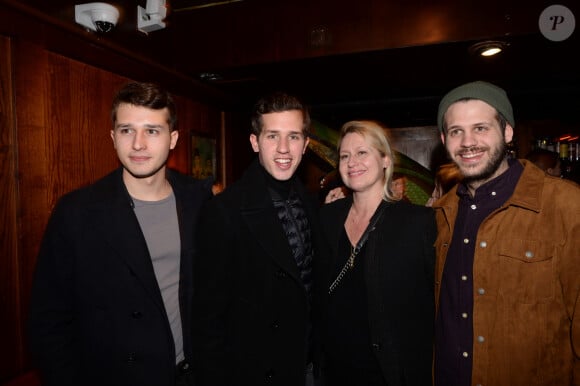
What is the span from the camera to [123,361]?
1.75 meters

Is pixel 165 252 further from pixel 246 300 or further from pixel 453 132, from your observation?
pixel 453 132

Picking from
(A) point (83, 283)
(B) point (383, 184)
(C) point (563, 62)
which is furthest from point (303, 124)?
(C) point (563, 62)

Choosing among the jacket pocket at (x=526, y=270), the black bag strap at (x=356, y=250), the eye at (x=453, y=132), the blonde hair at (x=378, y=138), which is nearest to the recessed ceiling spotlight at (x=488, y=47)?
the blonde hair at (x=378, y=138)

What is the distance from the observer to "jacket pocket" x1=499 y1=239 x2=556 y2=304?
1751 mm

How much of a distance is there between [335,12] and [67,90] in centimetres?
288

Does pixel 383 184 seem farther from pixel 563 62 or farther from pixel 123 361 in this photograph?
pixel 563 62

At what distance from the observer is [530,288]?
1.77m

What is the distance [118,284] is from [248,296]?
0.63 metres

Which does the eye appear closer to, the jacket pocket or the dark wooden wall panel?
the jacket pocket

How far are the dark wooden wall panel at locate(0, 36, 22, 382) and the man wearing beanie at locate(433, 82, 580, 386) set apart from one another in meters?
3.02

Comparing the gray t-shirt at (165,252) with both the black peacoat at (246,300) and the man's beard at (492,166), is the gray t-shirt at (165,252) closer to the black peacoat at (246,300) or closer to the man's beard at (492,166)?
the black peacoat at (246,300)

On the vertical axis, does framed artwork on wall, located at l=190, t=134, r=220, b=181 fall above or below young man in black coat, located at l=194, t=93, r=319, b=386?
above

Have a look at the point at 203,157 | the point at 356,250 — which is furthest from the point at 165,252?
the point at 203,157

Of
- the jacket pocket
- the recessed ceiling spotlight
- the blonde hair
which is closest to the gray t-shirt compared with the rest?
the blonde hair
